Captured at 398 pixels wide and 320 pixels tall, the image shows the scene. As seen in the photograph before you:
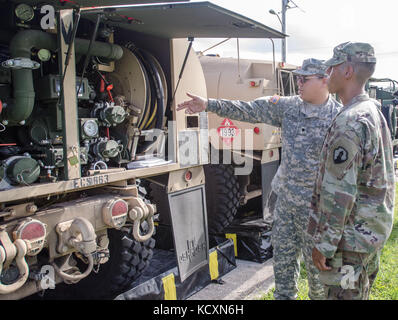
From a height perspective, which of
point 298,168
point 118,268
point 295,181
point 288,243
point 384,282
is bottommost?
point 384,282

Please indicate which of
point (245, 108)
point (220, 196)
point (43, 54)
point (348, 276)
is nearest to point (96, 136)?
point (43, 54)

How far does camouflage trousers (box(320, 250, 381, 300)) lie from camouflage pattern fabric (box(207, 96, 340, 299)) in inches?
35.3

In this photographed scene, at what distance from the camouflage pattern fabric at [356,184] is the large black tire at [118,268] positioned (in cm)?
177

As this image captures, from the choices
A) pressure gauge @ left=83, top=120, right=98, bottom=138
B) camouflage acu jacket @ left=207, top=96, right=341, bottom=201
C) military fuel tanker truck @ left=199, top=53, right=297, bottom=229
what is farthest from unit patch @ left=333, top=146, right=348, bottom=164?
military fuel tanker truck @ left=199, top=53, right=297, bottom=229

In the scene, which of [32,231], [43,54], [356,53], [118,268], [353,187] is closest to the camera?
[353,187]

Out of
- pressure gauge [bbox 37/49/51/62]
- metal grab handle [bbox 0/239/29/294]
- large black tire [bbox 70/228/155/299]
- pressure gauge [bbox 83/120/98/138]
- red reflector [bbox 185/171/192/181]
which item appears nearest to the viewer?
metal grab handle [bbox 0/239/29/294]

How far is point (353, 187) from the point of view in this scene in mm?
2281

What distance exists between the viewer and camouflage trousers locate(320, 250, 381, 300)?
7.79ft

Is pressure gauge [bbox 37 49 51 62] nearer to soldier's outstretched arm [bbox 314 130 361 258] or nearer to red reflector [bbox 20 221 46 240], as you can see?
red reflector [bbox 20 221 46 240]

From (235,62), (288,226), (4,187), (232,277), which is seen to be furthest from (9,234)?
(235,62)

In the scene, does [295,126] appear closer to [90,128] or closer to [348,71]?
[348,71]

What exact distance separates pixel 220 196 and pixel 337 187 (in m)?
3.16

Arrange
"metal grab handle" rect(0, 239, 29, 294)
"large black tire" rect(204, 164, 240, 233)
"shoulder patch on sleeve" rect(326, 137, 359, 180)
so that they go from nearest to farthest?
"shoulder patch on sleeve" rect(326, 137, 359, 180)
"metal grab handle" rect(0, 239, 29, 294)
"large black tire" rect(204, 164, 240, 233)

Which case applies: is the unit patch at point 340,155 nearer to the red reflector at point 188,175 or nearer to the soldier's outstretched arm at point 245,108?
the soldier's outstretched arm at point 245,108
